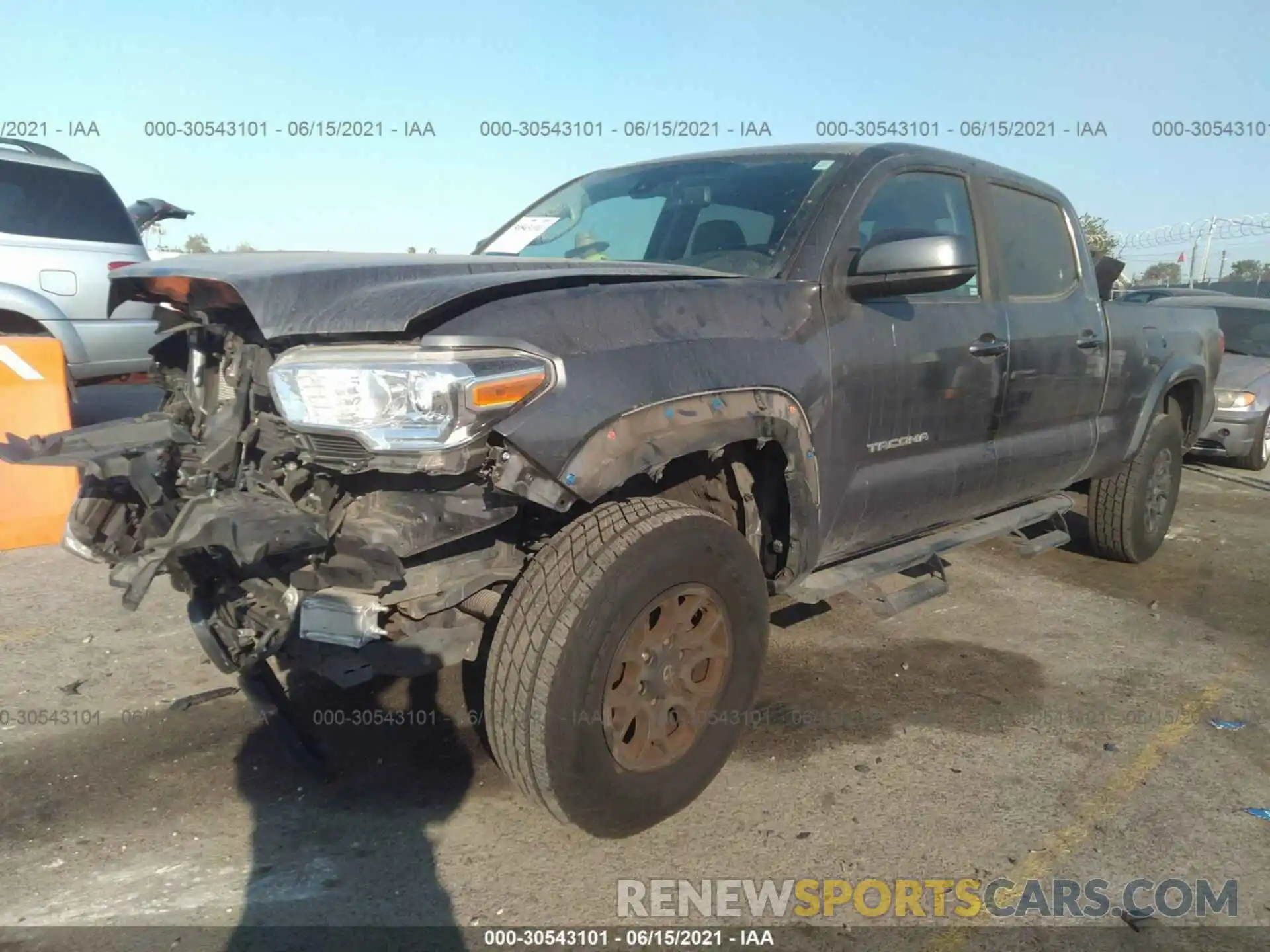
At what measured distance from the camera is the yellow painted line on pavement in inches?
87.8

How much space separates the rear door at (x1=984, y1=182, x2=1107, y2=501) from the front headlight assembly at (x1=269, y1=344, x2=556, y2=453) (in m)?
2.39

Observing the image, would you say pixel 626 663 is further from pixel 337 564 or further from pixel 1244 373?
pixel 1244 373

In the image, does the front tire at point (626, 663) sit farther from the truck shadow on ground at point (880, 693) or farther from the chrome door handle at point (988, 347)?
the chrome door handle at point (988, 347)

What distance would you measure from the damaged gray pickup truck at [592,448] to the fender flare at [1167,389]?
4.81 ft

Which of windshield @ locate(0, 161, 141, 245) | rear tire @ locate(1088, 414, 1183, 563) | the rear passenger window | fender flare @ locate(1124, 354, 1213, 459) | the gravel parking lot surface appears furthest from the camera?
windshield @ locate(0, 161, 141, 245)

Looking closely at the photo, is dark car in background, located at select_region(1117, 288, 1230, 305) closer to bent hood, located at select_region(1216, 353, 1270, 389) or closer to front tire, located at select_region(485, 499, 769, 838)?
bent hood, located at select_region(1216, 353, 1270, 389)

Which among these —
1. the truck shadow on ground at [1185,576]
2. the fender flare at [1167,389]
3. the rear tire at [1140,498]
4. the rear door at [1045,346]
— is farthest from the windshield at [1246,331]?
the rear door at [1045,346]

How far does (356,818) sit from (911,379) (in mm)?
2258

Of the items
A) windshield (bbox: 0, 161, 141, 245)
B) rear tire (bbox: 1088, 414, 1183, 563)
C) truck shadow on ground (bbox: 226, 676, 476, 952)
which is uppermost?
windshield (bbox: 0, 161, 141, 245)

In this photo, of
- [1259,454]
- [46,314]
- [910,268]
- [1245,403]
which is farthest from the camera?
[1259,454]

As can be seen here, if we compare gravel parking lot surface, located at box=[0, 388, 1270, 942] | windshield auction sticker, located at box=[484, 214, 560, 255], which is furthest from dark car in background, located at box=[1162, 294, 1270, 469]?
windshield auction sticker, located at box=[484, 214, 560, 255]

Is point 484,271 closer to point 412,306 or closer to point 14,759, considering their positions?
point 412,306

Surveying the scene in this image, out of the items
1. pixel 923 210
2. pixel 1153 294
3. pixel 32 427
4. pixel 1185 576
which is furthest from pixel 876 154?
pixel 1153 294

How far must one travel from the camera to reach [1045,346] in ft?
12.8
